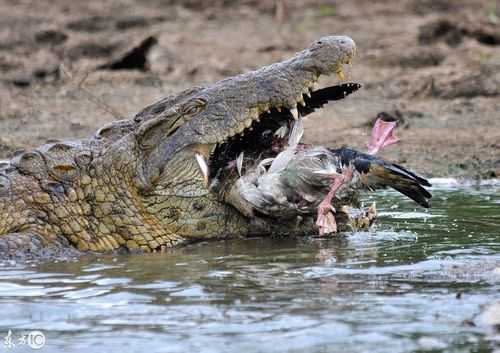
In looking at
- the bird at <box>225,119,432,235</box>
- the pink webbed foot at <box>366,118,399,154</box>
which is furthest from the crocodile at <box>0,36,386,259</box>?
the pink webbed foot at <box>366,118,399,154</box>

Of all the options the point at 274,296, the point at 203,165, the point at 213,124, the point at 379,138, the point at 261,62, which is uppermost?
the point at 261,62

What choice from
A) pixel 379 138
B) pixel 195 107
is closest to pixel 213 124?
pixel 195 107

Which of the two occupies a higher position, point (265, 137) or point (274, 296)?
point (265, 137)

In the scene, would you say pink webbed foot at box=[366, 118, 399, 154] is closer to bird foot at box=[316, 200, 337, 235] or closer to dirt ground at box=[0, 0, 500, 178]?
bird foot at box=[316, 200, 337, 235]

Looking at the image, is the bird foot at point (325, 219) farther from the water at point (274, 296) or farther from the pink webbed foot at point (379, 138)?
the pink webbed foot at point (379, 138)

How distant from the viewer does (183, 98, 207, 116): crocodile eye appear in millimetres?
5773

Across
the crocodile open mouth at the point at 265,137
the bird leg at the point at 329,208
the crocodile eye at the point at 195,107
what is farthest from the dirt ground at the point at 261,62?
the crocodile eye at the point at 195,107

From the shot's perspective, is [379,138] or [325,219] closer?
[325,219]

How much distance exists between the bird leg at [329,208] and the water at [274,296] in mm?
120

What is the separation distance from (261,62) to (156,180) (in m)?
6.72

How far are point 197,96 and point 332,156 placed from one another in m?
0.80

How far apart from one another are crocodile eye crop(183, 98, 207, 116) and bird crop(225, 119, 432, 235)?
432 mm

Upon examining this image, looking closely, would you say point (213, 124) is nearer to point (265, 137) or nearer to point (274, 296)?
point (265, 137)

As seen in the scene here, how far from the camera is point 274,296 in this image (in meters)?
4.53
